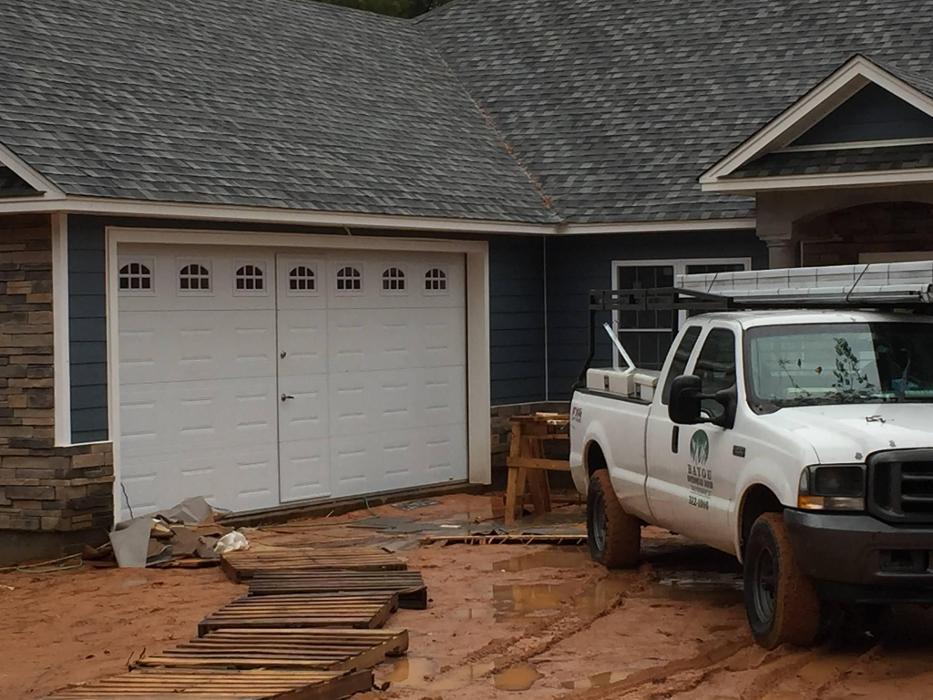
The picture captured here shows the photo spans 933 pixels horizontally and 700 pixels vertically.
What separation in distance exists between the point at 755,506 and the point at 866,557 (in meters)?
1.17

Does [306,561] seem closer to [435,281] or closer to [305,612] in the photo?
[305,612]

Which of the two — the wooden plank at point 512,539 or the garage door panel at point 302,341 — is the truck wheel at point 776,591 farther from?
the garage door panel at point 302,341

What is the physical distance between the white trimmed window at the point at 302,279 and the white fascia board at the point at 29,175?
347 cm

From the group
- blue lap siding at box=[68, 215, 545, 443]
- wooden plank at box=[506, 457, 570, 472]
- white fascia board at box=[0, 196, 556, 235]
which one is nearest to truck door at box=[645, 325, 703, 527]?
wooden plank at box=[506, 457, 570, 472]

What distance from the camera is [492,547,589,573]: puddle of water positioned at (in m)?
12.6

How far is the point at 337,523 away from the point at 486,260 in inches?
157

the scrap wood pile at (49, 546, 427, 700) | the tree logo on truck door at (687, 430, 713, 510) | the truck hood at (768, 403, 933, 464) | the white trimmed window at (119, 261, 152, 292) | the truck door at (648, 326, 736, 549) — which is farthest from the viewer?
the white trimmed window at (119, 261, 152, 292)

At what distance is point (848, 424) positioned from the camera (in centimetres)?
901

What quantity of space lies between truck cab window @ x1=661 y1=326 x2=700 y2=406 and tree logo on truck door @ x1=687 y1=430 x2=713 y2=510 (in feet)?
2.42

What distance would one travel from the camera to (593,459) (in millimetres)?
12812

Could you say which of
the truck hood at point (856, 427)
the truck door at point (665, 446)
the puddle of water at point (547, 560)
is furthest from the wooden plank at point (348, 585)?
the truck hood at point (856, 427)

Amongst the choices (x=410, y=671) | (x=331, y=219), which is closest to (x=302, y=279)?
(x=331, y=219)

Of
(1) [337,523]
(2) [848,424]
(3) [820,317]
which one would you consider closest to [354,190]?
(1) [337,523]

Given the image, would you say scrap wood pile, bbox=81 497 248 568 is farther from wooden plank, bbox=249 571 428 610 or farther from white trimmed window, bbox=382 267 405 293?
white trimmed window, bbox=382 267 405 293
